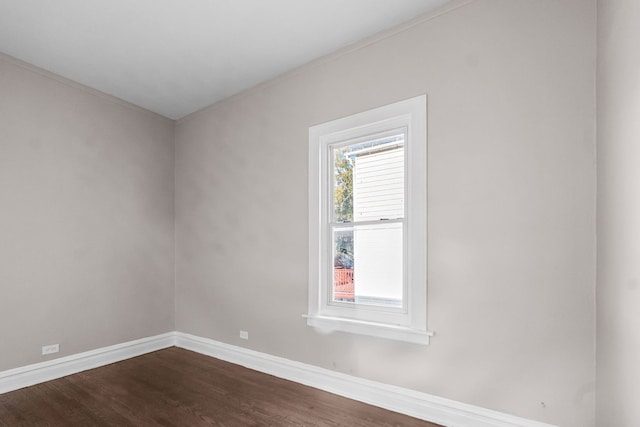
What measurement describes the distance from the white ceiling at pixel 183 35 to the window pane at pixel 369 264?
1.54 metres

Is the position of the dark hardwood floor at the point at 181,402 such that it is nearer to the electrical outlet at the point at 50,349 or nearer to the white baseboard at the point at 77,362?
the white baseboard at the point at 77,362

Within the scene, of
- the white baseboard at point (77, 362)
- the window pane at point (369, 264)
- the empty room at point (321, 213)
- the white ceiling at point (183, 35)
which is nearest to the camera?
the empty room at point (321, 213)

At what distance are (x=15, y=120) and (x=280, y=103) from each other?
2315mm

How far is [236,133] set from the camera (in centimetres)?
405

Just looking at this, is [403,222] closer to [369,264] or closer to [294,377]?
[369,264]

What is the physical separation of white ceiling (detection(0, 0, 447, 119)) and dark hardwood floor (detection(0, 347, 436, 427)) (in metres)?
2.80

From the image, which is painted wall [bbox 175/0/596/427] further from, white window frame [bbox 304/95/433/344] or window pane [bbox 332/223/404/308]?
window pane [bbox 332/223/404/308]

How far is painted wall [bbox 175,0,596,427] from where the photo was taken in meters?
2.16

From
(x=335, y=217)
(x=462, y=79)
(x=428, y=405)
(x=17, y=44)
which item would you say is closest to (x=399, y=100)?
(x=462, y=79)

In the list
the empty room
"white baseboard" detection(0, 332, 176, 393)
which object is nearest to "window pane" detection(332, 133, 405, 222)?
the empty room

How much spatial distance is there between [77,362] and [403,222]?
3.32m

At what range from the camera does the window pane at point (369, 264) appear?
115 inches

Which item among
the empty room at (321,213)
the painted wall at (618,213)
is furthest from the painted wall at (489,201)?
the painted wall at (618,213)

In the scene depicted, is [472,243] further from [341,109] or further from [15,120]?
[15,120]
